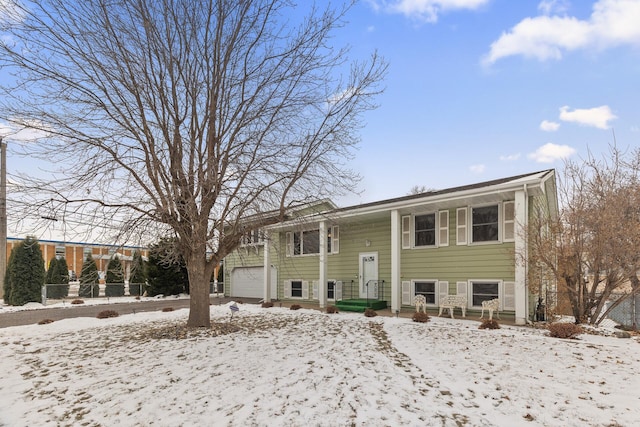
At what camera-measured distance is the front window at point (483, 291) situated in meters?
11.1

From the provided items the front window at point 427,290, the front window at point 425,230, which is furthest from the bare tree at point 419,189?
the front window at point 427,290

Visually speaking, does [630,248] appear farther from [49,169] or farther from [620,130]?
[49,169]

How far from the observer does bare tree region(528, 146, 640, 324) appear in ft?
29.4

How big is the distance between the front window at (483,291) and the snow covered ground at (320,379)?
114 inches

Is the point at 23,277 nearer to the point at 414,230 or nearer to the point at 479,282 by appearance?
the point at 414,230

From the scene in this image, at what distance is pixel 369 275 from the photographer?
47.4 feet

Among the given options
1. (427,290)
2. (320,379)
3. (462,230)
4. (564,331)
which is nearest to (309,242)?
(427,290)

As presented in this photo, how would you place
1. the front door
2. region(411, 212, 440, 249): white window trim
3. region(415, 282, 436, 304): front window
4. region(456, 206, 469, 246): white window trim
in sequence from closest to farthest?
region(456, 206, 469, 246): white window trim, region(415, 282, 436, 304): front window, region(411, 212, 440, 249): white window trim, the front door

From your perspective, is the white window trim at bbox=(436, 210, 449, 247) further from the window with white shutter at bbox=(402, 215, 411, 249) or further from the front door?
the front door

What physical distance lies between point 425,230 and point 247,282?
11961 millimetres

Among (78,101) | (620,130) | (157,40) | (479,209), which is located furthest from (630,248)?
(78,101)

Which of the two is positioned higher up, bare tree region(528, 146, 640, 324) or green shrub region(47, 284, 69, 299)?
bare tree region(528, 146, 640, 324)

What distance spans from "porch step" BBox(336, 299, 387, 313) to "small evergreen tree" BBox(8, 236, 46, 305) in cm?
1486

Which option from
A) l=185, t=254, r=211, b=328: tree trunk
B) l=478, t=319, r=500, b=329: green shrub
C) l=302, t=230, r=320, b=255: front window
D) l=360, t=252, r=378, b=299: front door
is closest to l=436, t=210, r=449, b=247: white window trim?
l=360, t=252, r=378, b=299: front door
